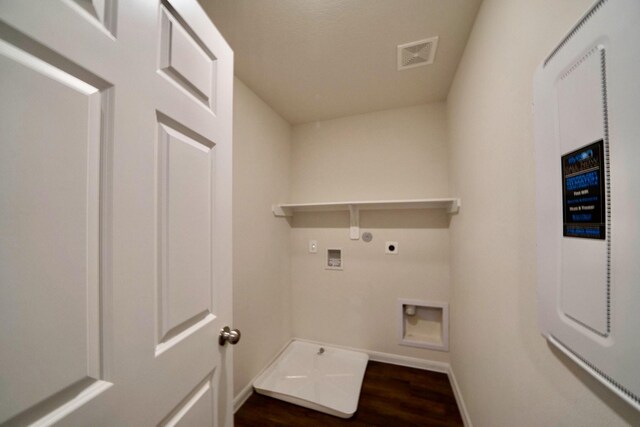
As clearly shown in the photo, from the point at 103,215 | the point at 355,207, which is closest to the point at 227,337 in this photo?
the point at 103,215

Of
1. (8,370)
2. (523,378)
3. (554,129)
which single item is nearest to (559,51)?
(554,129)

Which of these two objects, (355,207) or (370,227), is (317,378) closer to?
(370,227)

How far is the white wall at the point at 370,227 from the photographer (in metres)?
2.11

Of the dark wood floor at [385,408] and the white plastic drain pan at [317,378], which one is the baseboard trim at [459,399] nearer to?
the dark wood floor at [385,408]

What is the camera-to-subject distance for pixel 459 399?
163 centimetres

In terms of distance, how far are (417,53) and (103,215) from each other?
184 cm

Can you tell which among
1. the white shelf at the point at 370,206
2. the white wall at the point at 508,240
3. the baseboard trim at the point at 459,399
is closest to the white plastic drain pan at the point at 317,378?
the baseboard trim at the point at 459,399

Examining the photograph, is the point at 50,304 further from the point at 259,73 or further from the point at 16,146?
the point at 259,73

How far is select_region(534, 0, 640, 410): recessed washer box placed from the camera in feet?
1.33

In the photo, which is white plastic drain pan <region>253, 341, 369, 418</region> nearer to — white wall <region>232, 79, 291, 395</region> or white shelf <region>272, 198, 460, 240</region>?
white wall <region>232, 79, 291, 395</region>

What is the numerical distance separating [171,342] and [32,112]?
61 cm

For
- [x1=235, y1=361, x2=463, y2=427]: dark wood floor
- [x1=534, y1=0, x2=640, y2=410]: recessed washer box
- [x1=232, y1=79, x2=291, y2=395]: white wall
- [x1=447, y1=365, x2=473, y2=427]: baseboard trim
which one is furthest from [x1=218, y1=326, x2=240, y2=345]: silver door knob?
[x1=447, y1=365, x2=473, y2=427]: baseboard trim

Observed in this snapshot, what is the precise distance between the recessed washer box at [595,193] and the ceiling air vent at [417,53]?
3.28ft

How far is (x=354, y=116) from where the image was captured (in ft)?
7.75
